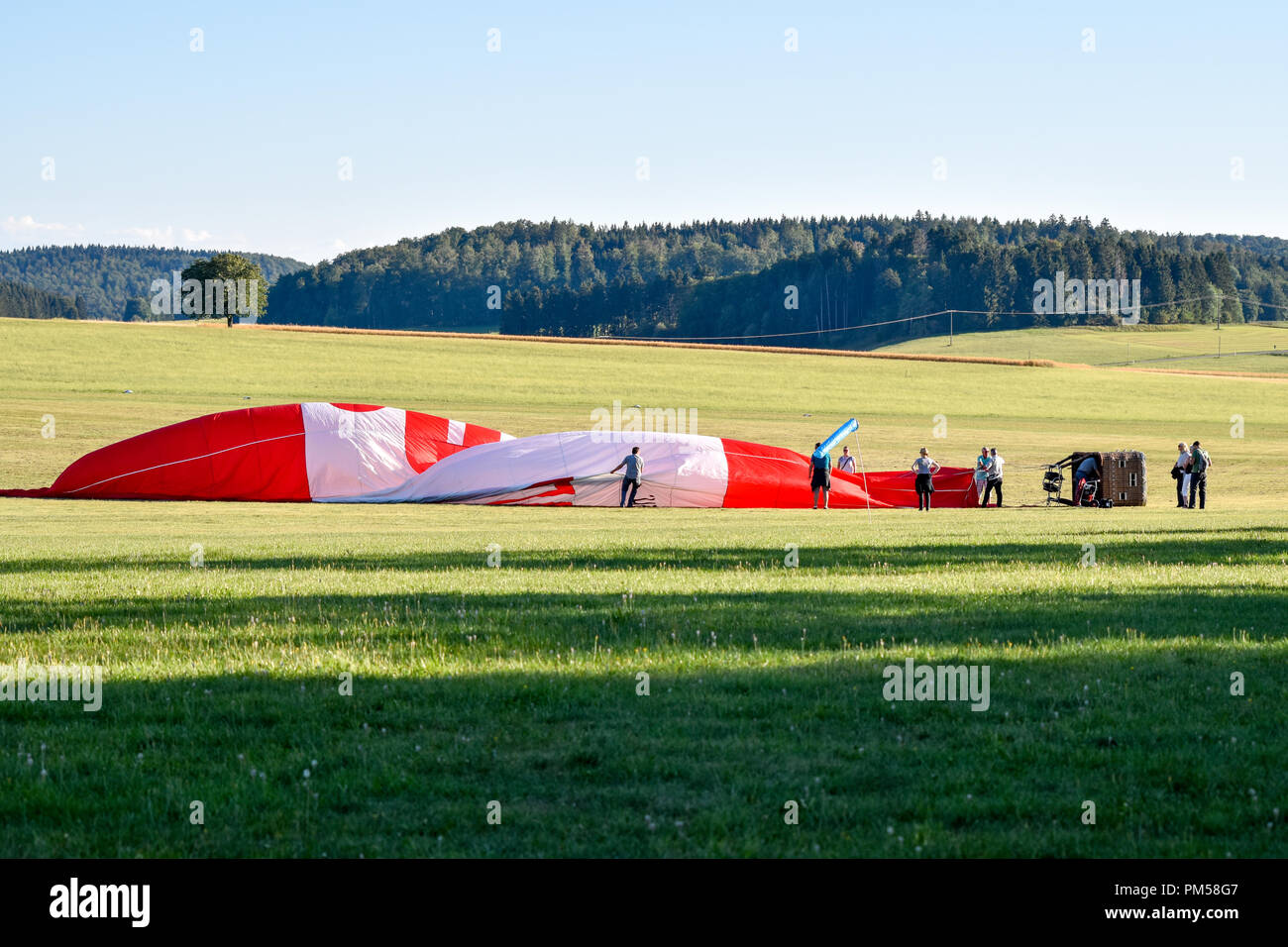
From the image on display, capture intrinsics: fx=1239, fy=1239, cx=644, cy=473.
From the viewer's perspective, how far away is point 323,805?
230 inches

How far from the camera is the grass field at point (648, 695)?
555 centimetres

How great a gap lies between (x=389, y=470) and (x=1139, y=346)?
96942 mm

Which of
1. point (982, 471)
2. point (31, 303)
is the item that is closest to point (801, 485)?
point (982, 471)

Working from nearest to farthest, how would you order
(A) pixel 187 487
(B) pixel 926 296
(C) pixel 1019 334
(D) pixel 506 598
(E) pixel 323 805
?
(E) pixel 323 805 < (D) pixel 506 598 < (A) pixel 187 487 < (C) pixel 1019 334 < (B) pixel 926 296

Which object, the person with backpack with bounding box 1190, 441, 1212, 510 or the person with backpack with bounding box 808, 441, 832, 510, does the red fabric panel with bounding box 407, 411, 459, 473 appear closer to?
the person with backpack with bounding box 808, 441, 832, 510

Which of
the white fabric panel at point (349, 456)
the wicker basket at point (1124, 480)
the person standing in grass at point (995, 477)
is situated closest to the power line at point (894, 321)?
the wicker basket at point (1124, 480)

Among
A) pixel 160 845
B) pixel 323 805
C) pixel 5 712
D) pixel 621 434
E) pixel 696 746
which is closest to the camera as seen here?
pixel 160 845

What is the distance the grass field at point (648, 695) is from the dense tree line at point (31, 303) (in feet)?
599

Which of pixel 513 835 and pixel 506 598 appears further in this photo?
pixel 506 598

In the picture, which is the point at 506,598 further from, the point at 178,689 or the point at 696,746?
the point at 696,746

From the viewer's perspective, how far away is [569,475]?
32156 millimetres

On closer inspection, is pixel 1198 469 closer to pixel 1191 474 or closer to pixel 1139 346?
pixel 1191 474

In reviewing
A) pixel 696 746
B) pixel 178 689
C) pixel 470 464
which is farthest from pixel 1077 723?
pixel 470 464

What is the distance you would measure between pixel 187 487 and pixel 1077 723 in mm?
28471
